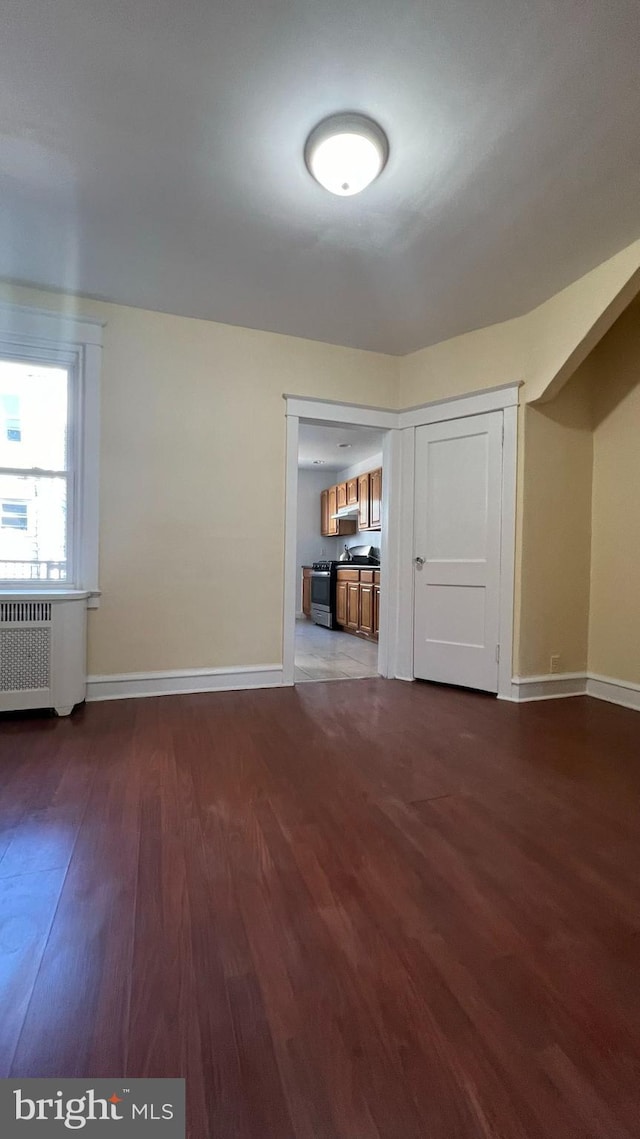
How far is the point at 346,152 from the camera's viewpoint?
1737mm

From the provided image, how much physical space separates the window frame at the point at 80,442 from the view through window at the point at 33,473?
0.03m

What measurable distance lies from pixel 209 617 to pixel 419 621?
161 cm

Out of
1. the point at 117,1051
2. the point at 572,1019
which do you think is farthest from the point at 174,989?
the point at 572,1019

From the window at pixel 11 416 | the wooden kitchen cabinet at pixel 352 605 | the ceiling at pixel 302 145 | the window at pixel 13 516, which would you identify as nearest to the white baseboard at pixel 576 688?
the ceiling at pixel 302 145

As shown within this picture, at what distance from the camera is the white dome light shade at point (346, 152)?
167 centimetres

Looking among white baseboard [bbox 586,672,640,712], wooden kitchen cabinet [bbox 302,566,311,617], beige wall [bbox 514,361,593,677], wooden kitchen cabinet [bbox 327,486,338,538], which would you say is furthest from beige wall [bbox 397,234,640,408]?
wooden kitchen cabinet [bbox 302,566,311,617]

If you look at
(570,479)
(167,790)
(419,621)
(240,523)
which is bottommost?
(167,790)

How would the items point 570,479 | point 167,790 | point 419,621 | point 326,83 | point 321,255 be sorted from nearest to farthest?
point 326,83 → point 167,790 → point 321,255 → point 570,479 → point 419,621

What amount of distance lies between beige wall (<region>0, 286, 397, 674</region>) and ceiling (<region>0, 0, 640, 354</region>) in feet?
1.48

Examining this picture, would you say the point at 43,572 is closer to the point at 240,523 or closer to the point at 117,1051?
the point at 240,523

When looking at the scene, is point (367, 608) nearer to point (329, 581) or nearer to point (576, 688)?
point (329, 581)

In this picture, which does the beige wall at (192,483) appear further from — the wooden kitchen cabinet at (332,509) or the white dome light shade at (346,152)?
the wooden kitchen cabinet at (332,509)

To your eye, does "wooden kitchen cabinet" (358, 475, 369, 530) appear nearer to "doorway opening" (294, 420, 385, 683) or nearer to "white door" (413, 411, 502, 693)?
"doorway opening" (294, 420, 385, 683)

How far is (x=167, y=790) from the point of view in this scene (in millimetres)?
1812
